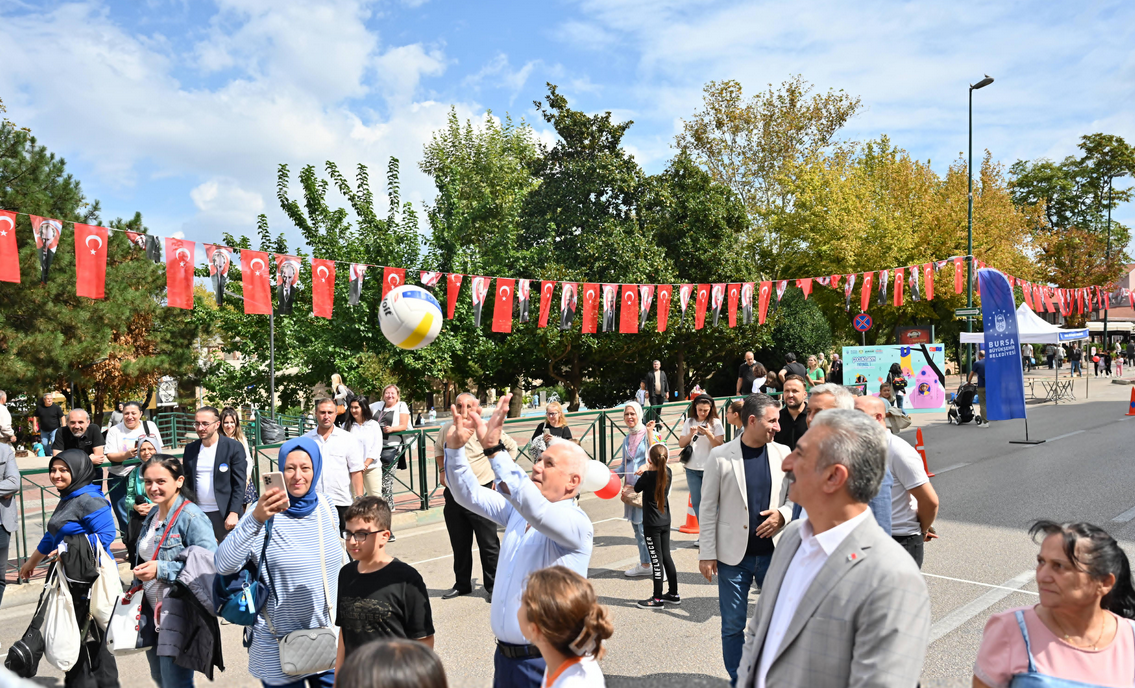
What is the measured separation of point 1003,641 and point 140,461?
7.86 metres

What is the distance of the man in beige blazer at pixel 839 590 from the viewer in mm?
1938

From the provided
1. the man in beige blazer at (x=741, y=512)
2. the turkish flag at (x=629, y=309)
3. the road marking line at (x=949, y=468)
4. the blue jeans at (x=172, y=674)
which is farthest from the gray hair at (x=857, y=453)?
the turkish flag at (x=629, y=309)

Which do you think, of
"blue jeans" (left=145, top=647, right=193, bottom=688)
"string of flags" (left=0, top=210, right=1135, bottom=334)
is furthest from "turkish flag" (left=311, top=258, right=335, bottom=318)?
"blue jeans" (left=145, top=647, right=193, bottom=688)

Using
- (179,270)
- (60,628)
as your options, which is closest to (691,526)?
(60,628)

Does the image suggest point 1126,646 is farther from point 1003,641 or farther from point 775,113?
point 775,113

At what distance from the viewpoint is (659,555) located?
608 cm

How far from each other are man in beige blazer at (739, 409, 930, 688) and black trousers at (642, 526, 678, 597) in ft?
12.3

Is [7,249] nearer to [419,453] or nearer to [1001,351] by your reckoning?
[419,453]

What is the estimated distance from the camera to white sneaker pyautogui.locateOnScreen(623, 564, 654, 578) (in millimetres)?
7043

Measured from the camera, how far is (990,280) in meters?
13.2

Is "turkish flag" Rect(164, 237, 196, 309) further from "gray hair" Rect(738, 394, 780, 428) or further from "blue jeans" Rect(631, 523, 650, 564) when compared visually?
"gray hair" Rect(738, 394, 780, 428)

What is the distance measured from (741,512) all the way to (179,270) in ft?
31.3

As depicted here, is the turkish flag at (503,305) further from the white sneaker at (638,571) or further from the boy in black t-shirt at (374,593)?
the boy in black t-shirt at (374,593)

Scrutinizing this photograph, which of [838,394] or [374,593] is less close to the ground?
[838,394]
